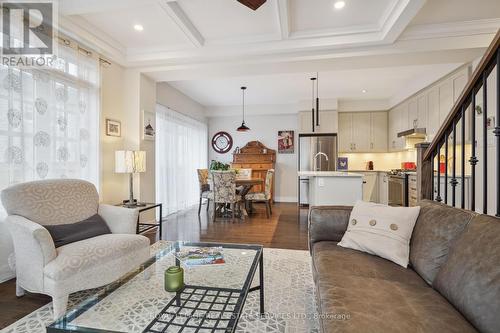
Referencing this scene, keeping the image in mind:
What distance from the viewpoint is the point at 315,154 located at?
20.4ft

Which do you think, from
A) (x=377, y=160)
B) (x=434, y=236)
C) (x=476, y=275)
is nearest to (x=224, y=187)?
(x=434, y=236)

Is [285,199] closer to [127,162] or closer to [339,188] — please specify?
[339,188]

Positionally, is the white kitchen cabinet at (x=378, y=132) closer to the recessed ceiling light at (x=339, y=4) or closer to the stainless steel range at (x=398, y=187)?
the stainless steel range at (x=398, y=187)

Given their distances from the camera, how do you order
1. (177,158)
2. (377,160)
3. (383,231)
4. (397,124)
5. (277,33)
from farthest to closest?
1. (377,160)
2. (397,124)
3. (177,158)
4. (277,33)
5. (383,231)

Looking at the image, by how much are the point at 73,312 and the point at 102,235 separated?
1.28 m

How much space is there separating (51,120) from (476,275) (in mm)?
3510

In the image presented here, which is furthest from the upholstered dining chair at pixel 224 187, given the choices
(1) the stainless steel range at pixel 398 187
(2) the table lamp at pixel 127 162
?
(1) the stainless steel range at pixel 398 187

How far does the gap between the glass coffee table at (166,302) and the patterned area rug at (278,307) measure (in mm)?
138

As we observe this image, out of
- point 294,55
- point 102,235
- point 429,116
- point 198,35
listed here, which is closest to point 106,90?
point 198,35

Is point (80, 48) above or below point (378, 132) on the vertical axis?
above

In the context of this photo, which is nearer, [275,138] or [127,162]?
[127,162]

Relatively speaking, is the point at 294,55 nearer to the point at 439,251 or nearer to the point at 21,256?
the point at 439,251

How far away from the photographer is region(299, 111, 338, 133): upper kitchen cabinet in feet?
20.4

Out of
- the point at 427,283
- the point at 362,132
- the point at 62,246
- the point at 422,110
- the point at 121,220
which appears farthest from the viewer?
the point at 362,132
